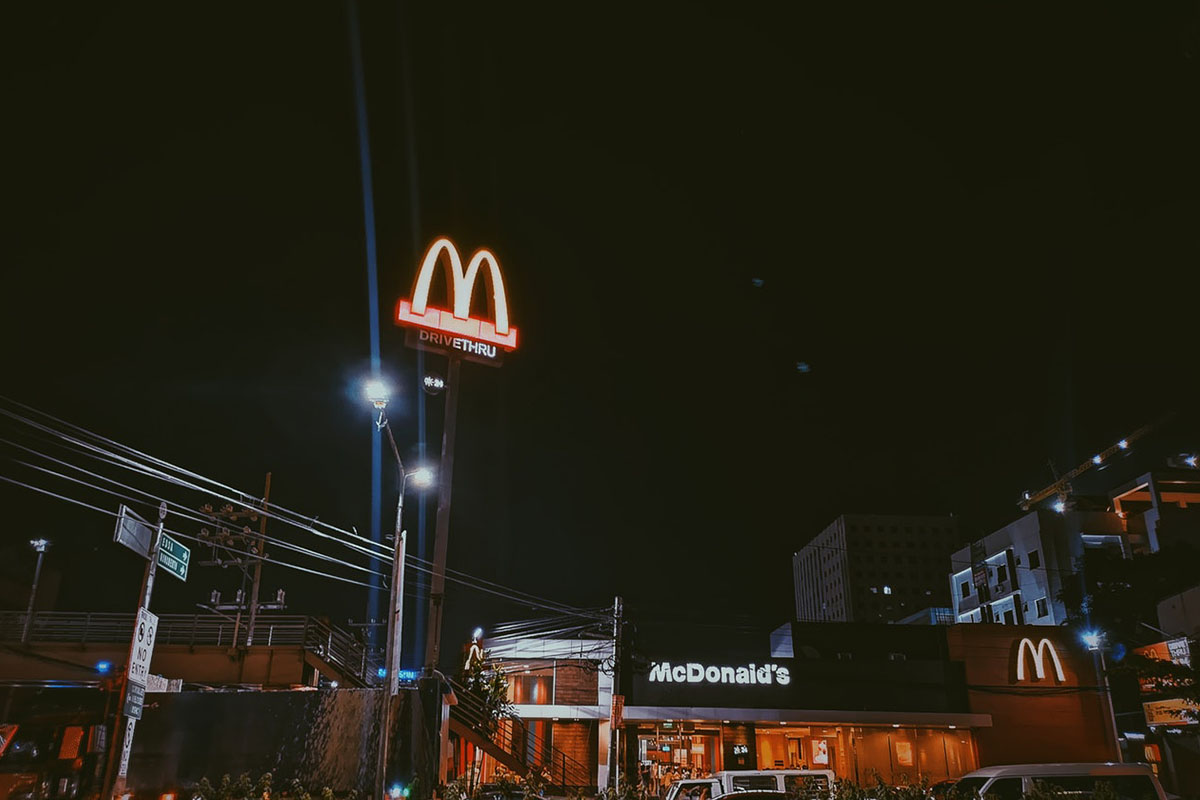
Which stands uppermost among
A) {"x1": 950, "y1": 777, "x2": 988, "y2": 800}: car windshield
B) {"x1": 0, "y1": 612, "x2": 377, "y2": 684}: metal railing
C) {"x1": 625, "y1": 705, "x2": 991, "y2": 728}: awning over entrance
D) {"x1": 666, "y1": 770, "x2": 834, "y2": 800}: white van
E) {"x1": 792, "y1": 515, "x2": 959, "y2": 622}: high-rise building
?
{"x1": 792, "y1": 515, "x2": 959, "y2": 622}: high-rise building

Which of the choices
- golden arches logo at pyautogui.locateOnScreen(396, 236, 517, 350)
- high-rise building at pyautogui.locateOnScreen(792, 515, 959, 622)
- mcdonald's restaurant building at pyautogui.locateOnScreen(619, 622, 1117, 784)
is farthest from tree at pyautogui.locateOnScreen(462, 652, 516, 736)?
high-rise building at pyautogui.locateOnScreen(792, 515, 959, 622)

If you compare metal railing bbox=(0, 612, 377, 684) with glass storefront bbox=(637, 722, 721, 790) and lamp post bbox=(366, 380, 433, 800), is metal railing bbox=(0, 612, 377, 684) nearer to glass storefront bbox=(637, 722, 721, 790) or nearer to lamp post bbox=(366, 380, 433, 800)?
lamp post bbox=(366, 380, 433, 800)

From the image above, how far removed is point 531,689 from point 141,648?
25.0 meters

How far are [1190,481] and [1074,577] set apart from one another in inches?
495

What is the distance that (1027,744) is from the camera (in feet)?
105

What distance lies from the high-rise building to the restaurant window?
11354 centimetres

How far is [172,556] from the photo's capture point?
13.9 meters

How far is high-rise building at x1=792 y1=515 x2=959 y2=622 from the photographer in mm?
140875

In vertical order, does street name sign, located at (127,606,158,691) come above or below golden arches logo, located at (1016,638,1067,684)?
below

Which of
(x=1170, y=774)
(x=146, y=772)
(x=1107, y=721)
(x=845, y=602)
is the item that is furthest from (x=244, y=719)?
(x=845, y=602)

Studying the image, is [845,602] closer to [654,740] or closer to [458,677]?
[654,740]

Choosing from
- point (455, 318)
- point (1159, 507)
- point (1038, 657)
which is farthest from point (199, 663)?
point (1159, 507)

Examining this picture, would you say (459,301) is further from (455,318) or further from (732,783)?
(732,783)

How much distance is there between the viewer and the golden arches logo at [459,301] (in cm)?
2983
